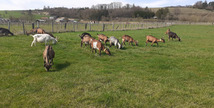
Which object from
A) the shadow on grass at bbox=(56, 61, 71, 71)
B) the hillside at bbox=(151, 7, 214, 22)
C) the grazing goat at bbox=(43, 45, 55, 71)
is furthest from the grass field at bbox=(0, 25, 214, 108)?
the hillside at bbox=(151, 7, 214, 22)

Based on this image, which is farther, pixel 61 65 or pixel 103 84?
pixel 61 65

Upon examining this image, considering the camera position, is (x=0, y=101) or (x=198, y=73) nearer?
(x=0, y=101)

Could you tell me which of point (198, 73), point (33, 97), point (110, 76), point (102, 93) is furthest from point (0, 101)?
point (198, 73)

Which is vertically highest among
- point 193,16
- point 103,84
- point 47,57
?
point 193,16

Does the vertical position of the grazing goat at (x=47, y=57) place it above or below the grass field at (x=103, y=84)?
above

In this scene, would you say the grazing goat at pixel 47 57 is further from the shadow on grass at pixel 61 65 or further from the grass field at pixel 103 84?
the shadow on grass at pixel 61 65

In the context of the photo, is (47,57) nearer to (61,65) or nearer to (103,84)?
(61,65)

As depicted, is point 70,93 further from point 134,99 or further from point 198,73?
point 198,73

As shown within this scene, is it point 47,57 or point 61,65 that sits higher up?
point 47,57

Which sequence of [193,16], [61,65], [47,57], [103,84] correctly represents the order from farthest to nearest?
1. [193,16]
2. [61,65]
3. [47,57]
4. [103,84]

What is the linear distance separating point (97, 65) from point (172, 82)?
14.5ft

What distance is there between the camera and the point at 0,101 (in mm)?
4906

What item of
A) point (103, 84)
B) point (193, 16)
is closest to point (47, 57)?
point (103, 84)

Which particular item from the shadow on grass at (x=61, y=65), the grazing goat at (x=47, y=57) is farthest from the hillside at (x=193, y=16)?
the grazing goat at (x=47, y=57)
